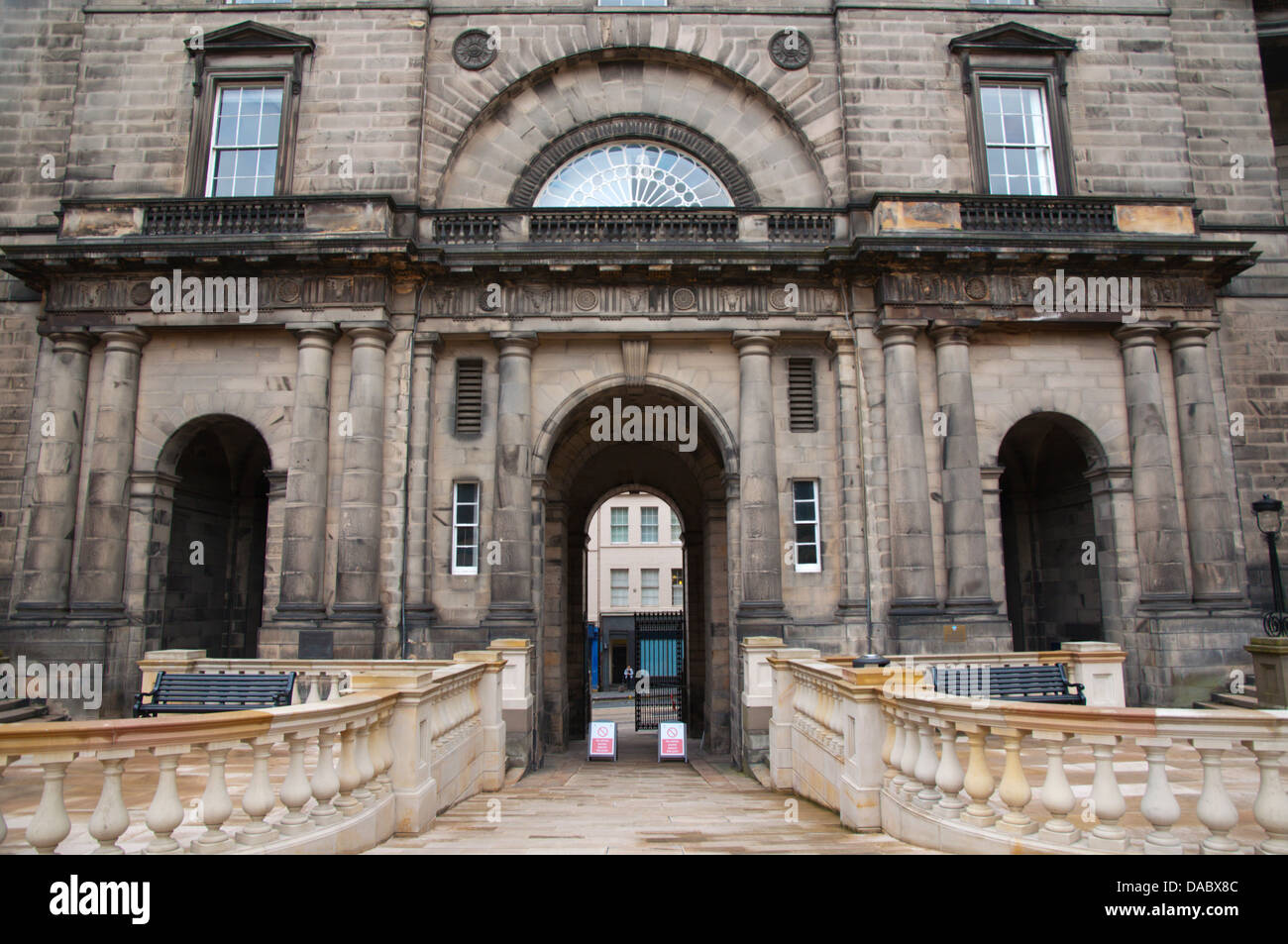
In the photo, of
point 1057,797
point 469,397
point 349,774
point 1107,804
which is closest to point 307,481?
point 469,397

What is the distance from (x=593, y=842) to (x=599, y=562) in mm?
36169

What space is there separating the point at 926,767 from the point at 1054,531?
47.0ft

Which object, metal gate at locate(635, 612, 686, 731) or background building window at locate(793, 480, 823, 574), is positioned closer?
background building window at locate(793, 480, 823, 574)

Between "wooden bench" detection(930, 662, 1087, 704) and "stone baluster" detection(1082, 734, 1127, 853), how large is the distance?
6.52m

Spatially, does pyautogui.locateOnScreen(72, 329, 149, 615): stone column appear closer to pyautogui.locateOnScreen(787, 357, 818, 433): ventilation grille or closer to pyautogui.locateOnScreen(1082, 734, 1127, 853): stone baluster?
pyautogui.locateOnScreen(787, 357, 818, 433): ventilation grille

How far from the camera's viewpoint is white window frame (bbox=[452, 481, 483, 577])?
51.5ft

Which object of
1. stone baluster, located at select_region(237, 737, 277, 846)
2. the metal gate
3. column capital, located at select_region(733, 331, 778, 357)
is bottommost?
the metal gate

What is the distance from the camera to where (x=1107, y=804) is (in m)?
4.92

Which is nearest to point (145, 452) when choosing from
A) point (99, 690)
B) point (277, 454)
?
point (277, 454)

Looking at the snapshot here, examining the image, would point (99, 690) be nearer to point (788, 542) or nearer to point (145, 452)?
point (145, 452)

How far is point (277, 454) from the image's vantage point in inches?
619

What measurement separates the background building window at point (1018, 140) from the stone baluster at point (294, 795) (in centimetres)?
1691

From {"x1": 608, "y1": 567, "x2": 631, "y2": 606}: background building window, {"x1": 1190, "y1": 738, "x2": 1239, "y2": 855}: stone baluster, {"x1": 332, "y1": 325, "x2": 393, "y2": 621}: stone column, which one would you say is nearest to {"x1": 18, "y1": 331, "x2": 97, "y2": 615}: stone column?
{"x1": 332, "y1": 325, "x2": 393, "y2": 621}: stone column

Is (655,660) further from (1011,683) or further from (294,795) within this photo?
(294,795)
